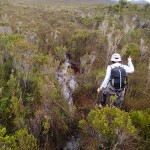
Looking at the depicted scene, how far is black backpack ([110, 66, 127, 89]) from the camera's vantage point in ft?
17.2

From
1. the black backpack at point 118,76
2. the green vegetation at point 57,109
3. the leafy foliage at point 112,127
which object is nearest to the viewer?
the leafy foliage at point 112,127

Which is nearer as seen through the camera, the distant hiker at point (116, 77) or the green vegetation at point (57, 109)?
the green vegetation at point (57, 109)

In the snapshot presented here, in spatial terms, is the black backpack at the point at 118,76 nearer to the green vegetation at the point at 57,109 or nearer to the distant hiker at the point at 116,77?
the distant hiker at the point at 116,77

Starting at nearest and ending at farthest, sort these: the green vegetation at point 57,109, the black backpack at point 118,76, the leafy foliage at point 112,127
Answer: the leafy foliage at point 112,127 → the green vegetation at point 57,109 → the black backpack at point 118,76

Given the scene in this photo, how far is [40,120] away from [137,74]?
4.33 m

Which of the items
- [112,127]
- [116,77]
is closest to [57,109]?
[116,77]

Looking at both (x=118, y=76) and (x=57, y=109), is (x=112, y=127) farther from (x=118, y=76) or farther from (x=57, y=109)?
(x=57, y=109)

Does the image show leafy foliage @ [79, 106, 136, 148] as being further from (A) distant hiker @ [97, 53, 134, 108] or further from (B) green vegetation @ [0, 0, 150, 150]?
(A) distant hiker @ [97, 53, 134, 108]

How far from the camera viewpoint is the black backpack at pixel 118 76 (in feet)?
17.2

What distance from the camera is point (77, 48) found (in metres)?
12.3

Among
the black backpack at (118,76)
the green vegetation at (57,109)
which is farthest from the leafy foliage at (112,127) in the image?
the black backpack at (118,76)

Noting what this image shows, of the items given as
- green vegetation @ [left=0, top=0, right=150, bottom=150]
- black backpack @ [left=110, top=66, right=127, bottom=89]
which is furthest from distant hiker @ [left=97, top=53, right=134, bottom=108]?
green vegetation @ [left=0, top=0, right=150, bottom=150]

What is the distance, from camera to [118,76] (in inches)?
207

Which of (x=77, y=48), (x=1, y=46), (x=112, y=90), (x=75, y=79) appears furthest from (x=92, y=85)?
(x=77, y=48)
